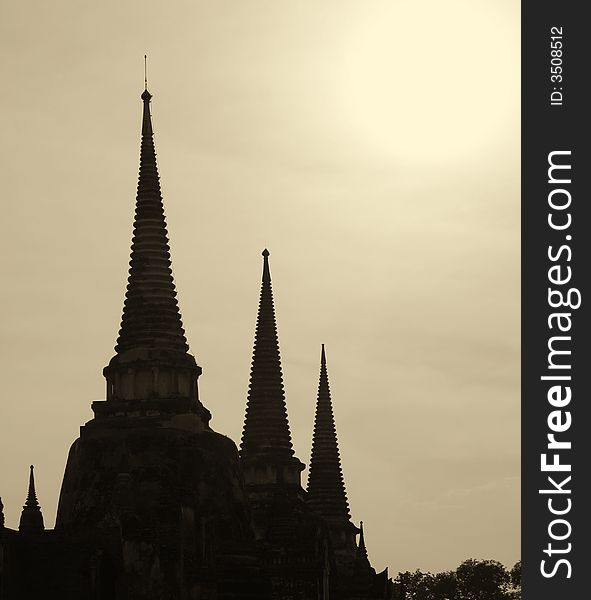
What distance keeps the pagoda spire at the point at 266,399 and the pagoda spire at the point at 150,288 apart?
9.90 m

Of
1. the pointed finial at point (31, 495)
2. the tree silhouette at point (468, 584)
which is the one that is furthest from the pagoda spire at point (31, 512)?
the tree silhouette at point (468, 584)

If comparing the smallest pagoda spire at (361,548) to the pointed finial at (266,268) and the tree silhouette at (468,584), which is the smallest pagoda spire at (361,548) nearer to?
the pointed finial at (266,268)

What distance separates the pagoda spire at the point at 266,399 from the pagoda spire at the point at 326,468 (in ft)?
29.0

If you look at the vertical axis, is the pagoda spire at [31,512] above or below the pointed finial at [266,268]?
below

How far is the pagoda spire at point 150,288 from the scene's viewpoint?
67125 mm

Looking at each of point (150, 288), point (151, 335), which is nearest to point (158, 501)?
point (151, 335)

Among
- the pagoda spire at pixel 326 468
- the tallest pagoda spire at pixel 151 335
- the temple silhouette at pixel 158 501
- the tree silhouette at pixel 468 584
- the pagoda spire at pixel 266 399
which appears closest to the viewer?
the temple silhouette at pixel 158 501

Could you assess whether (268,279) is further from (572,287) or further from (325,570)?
(572,287)

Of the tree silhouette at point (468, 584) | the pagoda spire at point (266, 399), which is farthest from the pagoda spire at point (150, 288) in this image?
the tree silhouette at point (468, 584)

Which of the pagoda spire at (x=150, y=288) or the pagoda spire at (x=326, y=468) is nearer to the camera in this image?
the pagoda spire at (x=150, y=288)

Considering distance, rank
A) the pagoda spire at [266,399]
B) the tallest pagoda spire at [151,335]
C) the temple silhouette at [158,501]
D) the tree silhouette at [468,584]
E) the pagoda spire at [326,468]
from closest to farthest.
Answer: the temple silhouette at [158,501] < the tallest pagoda spire at [151,335] < the pagoda spire at [266,399] < the pagoda spire at [326,468] < the tree silhouette at [468,584]

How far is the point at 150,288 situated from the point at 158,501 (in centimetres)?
965

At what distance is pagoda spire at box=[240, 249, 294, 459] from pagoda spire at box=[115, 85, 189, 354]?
32.5 ft

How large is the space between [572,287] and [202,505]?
24.6 meters
